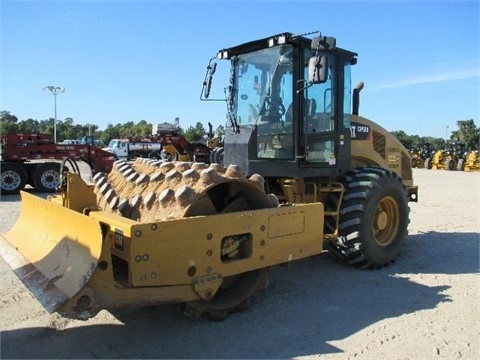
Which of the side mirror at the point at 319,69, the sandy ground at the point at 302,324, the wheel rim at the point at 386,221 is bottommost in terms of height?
the sandy ground at the point at 302,324

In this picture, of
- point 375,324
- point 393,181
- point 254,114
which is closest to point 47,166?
point 254,114

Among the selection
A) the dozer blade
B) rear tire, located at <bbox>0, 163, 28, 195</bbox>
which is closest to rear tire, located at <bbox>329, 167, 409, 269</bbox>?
the dozer blade

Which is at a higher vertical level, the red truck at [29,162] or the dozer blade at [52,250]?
the red truck at [29,162]

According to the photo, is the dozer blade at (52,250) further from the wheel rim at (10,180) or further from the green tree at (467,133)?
the green tree at (467,133)

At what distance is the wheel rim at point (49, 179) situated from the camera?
1420 centimetres

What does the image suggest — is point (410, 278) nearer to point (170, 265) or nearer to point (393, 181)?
point (393, 181)

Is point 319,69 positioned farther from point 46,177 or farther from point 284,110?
point 46,177

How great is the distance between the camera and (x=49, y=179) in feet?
46.9

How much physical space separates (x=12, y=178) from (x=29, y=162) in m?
0.95

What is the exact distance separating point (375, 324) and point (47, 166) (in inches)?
500

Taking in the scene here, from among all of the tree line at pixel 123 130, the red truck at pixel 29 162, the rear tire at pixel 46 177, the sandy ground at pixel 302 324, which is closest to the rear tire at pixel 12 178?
the red truck at pixel 29 162

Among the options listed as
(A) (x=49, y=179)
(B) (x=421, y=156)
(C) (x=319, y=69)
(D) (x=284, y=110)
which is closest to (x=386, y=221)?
(D) (x=284, y=110)

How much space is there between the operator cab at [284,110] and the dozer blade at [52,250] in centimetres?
233

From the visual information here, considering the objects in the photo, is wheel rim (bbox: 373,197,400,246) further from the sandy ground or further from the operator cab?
the operator cab
